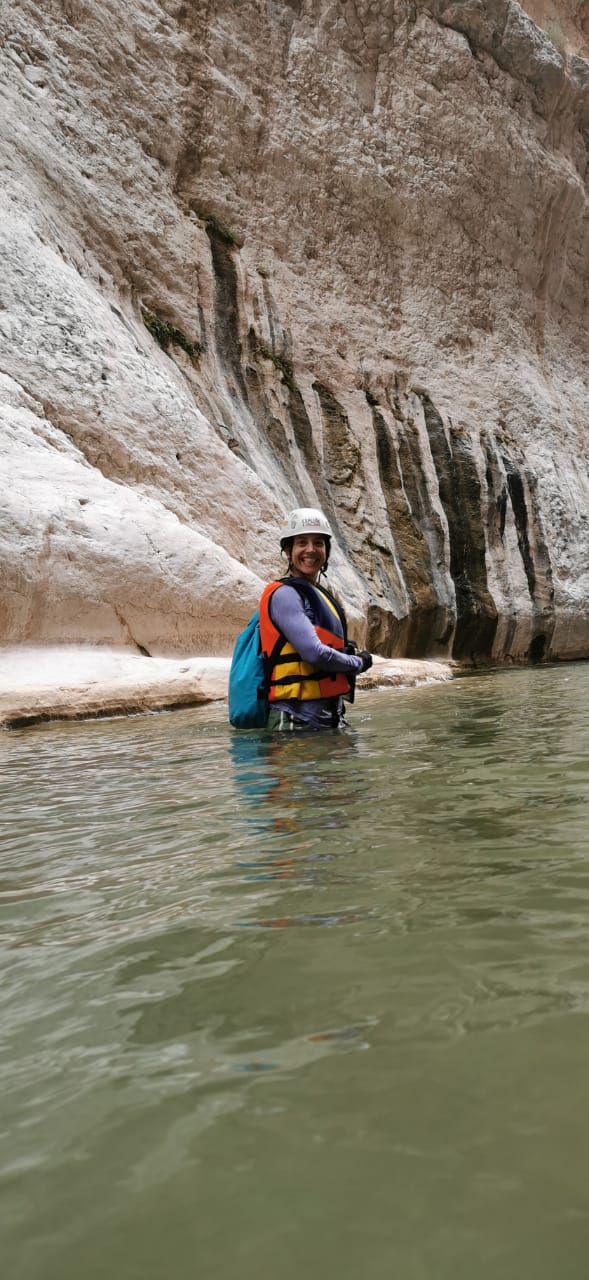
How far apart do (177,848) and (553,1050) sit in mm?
1602

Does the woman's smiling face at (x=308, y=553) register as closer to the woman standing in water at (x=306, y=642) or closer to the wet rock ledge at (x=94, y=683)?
the woman standing in water at (x=306, y=642)

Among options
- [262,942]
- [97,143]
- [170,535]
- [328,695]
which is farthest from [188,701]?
[97,143]

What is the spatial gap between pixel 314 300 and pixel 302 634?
16669 mm

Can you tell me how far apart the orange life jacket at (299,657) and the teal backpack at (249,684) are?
0.09 metres

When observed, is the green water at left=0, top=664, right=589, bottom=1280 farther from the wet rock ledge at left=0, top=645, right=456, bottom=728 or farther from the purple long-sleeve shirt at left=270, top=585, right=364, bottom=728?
the wet rock ledge at left=0, top=645, right=456, bottom=728

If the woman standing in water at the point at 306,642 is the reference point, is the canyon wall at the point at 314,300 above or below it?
above

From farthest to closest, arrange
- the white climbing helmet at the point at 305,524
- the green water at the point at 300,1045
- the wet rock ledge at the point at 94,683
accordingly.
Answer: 1. the wet rock ledge at the point at 94,683
2. the white climbing helmet at the point at 305,524
3. the green water at the point at 300,1045

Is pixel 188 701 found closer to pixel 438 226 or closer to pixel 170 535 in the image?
pixel 170 535

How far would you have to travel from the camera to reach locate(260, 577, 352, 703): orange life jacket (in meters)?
5.20

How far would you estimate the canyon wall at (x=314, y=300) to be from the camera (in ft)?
38.3

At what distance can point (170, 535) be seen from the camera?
957 cm

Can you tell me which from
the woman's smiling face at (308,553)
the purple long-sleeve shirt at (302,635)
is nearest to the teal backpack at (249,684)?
the purple long-sleeve shirt at (302,635)

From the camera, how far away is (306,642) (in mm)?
4969

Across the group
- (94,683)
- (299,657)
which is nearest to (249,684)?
(299,657)
